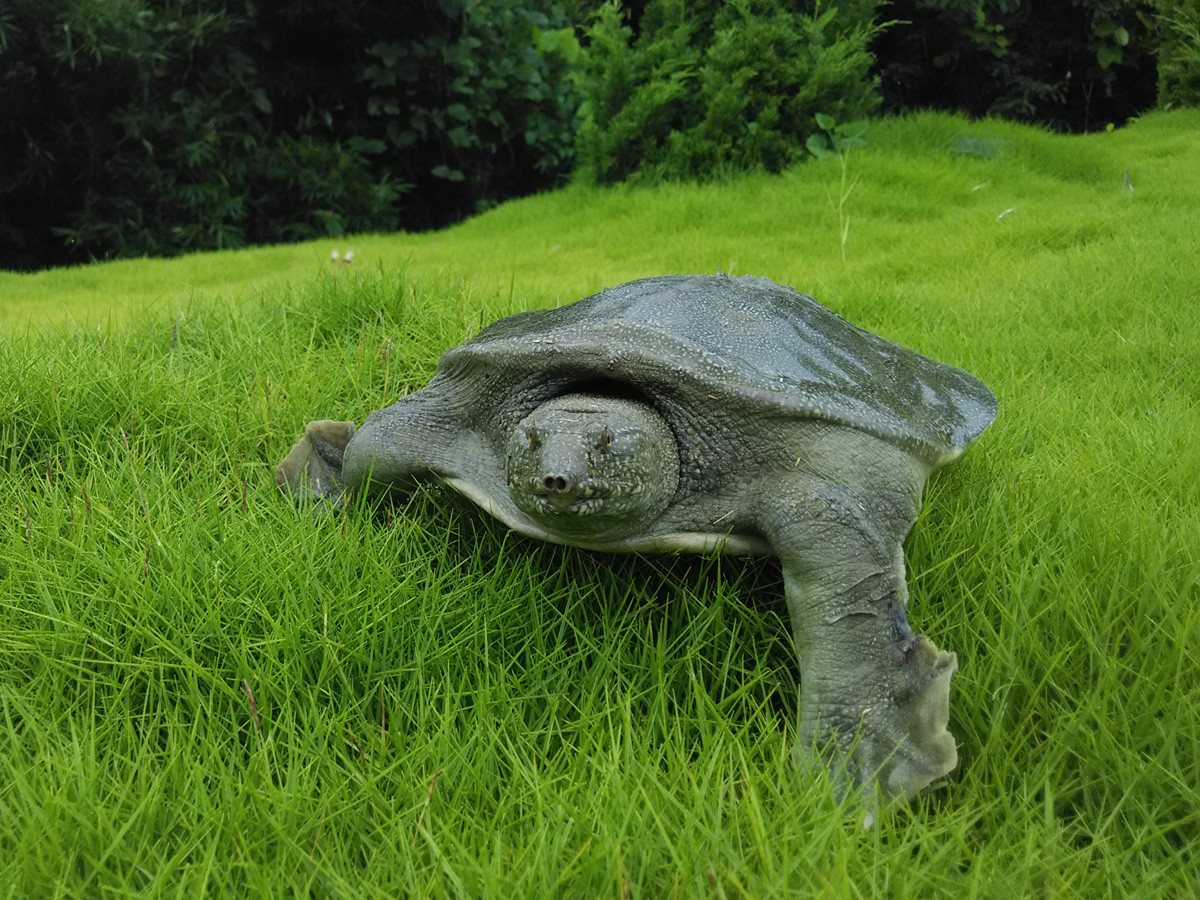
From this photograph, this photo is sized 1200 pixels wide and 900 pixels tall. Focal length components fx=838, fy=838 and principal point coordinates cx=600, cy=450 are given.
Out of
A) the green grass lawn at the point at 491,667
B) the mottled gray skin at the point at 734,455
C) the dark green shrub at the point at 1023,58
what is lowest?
the green grass lawn at the point at 491,667

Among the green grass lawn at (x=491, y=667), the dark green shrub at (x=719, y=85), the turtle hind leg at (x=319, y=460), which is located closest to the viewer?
the green grass lawn at (x=491, y=667)

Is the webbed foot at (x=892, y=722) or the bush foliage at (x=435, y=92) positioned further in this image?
the bush foliage at (x=435, y=92)

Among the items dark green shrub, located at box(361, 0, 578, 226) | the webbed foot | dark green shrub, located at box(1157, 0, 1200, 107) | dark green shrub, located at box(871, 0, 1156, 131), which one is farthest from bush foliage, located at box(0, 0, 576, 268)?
the webbed foot

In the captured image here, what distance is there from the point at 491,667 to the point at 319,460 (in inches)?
31.6

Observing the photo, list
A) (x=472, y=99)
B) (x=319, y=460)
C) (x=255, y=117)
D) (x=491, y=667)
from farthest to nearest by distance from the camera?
(x=472, y=99), (x=255, y=117), (x=319, y=460), (x=491, y=667)

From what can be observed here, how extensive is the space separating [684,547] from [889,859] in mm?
615

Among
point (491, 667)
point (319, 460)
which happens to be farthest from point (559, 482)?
point (319, 460)

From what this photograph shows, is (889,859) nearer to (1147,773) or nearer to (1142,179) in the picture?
(1147,773)

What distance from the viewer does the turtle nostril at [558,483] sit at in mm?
1363

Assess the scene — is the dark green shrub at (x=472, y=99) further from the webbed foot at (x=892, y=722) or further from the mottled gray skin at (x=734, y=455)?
Result: the webbed foot at (x=892, y=722)

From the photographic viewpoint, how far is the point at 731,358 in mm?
1582

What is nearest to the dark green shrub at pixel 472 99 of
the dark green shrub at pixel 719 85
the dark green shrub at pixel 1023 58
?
the dark green shrub at pixel 719 85

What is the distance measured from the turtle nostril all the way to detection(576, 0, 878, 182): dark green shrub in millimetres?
4960

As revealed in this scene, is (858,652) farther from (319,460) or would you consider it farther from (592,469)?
(319,460)
